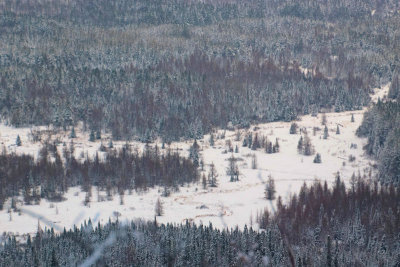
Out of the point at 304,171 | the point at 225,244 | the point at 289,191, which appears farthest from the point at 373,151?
the point at 225,244

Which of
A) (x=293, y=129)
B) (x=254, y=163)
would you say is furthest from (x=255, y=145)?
(x=293, y=129)

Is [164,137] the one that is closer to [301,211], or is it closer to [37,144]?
[37,144]

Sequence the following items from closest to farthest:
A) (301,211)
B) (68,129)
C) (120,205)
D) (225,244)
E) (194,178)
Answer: (225,244) → (301,211) → (120,205) → (194,178) → (68,129)

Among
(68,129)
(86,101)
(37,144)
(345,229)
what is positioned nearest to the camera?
(345,229)

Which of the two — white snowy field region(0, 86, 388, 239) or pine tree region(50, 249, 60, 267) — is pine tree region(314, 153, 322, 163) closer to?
white snowy field region(0, 86, 388, 239)

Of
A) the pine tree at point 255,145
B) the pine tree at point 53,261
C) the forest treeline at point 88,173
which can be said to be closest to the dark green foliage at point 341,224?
the pine tree at point 53,261
